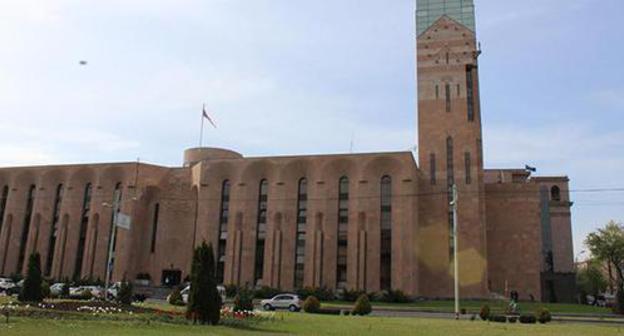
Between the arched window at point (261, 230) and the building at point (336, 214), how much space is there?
0.10 metres

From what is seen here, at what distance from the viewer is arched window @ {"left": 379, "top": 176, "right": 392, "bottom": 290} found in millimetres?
51094

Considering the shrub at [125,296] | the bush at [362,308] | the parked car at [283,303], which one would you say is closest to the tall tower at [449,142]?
the parked car at [283,303]

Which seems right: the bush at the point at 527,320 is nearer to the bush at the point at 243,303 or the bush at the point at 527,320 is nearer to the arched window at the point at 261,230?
the bush at the point at 243,303

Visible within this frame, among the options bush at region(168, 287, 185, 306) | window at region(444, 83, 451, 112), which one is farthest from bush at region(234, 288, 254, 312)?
window at region(444, 83, 451, 112)

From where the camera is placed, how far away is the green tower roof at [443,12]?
189 feet

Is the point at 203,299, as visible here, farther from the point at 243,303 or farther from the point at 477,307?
the point at 477,307

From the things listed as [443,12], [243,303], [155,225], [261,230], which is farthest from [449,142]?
[243,303]

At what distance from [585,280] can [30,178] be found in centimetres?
7783

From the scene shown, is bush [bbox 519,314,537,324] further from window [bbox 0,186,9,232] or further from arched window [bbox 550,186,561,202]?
window [bbox 0,186,9,232]

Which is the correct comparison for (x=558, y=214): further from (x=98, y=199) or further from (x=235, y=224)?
(x=98, y=199)

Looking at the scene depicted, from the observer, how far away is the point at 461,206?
175 ft

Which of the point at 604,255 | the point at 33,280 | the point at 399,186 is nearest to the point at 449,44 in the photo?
the point at 399,186

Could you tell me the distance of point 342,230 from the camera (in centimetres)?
5334

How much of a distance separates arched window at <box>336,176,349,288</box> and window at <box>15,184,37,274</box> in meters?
35.6
